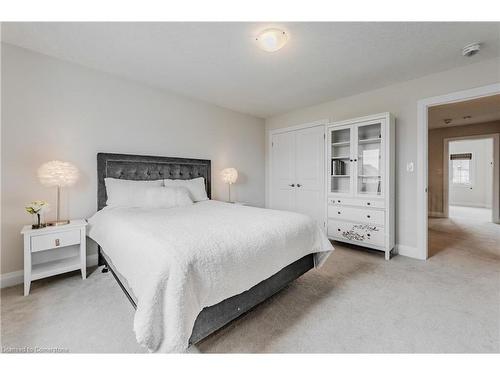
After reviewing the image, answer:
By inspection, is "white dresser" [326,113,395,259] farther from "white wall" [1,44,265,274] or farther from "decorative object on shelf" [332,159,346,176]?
"white wall" [1,44,265,274]

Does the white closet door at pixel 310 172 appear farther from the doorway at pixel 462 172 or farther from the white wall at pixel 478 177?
the white wall at pixel 478 177

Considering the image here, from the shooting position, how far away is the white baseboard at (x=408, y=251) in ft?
9.54

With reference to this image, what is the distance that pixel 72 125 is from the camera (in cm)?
249

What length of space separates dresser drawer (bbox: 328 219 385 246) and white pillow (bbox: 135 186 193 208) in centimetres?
224

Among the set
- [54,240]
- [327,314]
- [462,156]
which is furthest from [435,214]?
[54,240]

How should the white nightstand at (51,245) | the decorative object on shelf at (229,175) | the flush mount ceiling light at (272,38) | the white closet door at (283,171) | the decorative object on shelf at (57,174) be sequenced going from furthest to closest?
the white closet door at (283,171) < the decorative object on shelf at (229,175) < the decorative object on shelf at (57,174) < the white nightstand at (51,245) < the flush mount ceiling light at (272,38)

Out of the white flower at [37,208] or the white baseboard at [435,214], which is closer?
the white flower at [37,208]

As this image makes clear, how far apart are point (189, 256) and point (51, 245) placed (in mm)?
1768

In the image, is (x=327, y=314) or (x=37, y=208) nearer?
(x=327, y=314)

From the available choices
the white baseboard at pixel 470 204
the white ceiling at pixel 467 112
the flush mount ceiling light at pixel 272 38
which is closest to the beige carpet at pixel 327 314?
the flush mount ceiling light at pixel 272 38

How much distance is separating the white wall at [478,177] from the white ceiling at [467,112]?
2504mm

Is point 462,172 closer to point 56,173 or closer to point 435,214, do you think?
point 435,214

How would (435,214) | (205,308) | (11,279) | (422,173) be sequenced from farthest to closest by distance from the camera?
(435,214) < (422,173) < (11,279) < (205,308)

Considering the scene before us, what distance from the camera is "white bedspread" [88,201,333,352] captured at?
111 cm
